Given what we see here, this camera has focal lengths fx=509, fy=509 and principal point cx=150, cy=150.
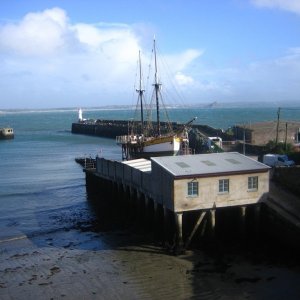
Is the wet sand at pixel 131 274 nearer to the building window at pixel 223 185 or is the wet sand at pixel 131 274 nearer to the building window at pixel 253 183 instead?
the building window at pixel 223 185

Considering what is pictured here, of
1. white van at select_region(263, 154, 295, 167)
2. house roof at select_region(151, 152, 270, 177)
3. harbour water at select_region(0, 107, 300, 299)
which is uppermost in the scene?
house roof at select_region(151, 152, 270, 177)

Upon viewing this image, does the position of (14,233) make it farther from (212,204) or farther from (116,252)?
(212,204)

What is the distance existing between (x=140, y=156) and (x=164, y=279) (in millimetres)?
31007

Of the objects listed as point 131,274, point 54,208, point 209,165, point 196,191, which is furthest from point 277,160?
point 131,274

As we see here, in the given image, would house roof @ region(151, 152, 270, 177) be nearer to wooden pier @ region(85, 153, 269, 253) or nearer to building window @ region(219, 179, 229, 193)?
wooden pier @ region(85, 153, 269, 253)

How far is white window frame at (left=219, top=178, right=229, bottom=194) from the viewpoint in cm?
2769

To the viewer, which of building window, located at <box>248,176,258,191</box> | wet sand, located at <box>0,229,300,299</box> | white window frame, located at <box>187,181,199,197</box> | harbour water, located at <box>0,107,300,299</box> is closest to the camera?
wet sand, located at <box>0,229,300,299</box>

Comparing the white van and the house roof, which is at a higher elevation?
the house roof

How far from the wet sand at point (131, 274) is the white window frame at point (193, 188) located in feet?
10.00

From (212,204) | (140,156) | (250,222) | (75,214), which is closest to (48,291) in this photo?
(212,204)

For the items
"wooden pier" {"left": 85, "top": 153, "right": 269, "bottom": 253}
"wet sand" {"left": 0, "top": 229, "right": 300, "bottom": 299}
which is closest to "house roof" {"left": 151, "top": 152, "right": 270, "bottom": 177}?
"wooden pier" {"left": 85, "top": 153, "right": 269, "bottom": 253}

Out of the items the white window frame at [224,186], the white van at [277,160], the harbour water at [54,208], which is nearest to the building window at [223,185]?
the white window frame at [224,186]

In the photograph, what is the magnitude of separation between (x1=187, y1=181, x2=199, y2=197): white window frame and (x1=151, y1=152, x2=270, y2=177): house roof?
46 centimetres

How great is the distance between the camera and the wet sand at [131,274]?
2216 cm
